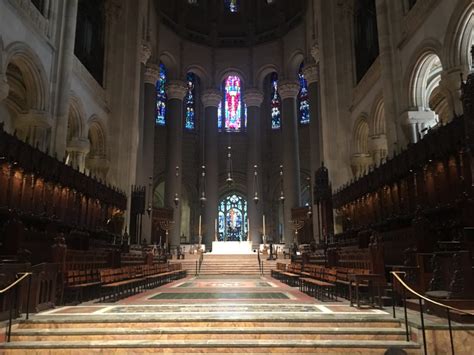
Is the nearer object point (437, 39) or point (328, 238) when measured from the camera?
point (437, 39)

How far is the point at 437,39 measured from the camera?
1329cm

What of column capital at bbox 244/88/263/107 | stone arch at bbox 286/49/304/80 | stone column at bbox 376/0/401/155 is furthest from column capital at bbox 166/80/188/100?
stone column at bbox 376/0/401/155

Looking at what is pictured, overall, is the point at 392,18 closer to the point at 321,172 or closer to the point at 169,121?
the point at 321,172

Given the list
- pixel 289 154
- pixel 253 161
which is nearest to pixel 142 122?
pixel 253 161

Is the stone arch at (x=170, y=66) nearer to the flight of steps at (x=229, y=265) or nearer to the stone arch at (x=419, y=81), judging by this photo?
the flight of steps at (x=229, y=265)

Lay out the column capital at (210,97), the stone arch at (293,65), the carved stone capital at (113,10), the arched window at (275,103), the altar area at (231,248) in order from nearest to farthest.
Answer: the altar area at (231,248)
the carved stone capital at (113,10)
the stone arch at (293,65)
the column capital at (210,97)
the arched window at (275,103)

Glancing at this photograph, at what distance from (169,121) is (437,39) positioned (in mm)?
22717

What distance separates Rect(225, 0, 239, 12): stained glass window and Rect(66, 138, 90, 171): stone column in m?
21.4

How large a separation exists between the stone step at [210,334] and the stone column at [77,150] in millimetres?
15068

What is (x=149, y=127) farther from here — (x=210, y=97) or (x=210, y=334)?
(x=210, y=334)

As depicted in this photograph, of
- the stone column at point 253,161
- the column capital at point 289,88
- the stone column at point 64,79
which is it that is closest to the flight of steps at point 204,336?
the stone column at point 64,79

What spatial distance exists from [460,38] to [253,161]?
21203 millimetres

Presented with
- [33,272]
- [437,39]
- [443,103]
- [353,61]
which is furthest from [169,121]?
[33,272]

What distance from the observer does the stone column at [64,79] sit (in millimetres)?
16219
